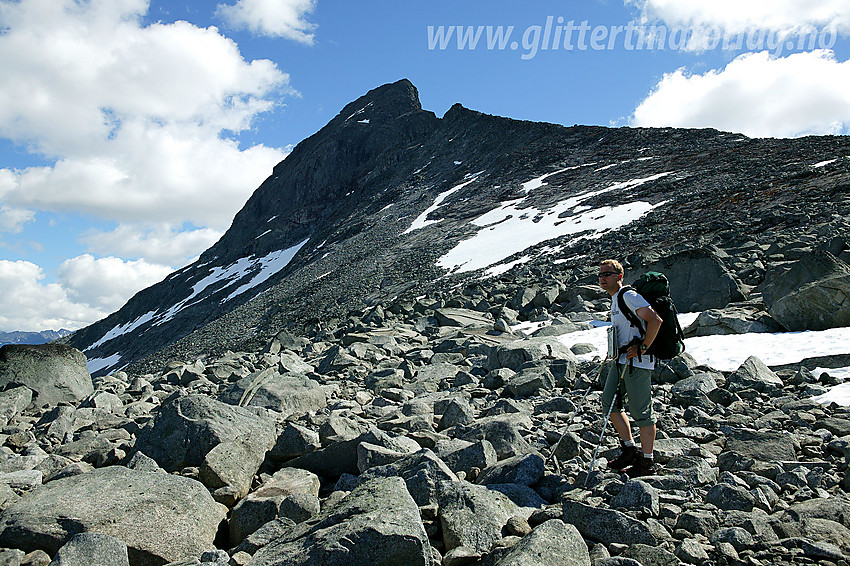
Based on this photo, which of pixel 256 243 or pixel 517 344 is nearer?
pixel 517 344

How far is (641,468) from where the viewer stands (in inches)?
169

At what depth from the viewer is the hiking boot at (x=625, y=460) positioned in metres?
4.38

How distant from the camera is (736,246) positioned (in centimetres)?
1581

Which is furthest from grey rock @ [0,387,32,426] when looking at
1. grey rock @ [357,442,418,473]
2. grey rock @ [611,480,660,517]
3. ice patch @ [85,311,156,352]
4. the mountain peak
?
the mountain peak

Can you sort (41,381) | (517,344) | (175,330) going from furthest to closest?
(175,330), (517,344), (41,381)

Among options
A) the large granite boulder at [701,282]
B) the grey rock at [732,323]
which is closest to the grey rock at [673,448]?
the grey rock at [732,323]

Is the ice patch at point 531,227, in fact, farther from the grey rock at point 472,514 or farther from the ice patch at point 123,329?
the ice patch at point 123,329

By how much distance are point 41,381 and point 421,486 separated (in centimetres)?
887

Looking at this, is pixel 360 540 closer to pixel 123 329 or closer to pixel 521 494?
pixel 521 494

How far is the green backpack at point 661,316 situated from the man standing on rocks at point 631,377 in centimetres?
6

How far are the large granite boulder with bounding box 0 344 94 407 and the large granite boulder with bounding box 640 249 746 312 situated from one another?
42.6 feet

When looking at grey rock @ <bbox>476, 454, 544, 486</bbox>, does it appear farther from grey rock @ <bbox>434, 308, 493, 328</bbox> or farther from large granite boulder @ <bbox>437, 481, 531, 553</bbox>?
grey rock @ <bbox>434, 308, 493, 328</bbox>

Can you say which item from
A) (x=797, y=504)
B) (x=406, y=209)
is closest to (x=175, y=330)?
(x=406, y=209)

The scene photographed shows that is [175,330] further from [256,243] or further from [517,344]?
[517,344]
